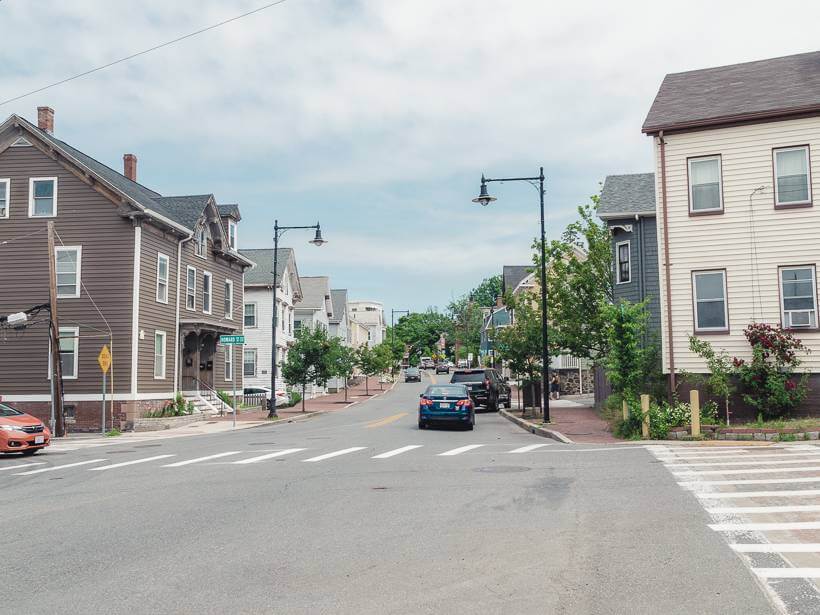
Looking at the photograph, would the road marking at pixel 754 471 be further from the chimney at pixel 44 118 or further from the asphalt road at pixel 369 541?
the chimney at pixel 44 118

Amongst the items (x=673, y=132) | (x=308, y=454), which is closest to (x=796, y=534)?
(x=308, y=454)

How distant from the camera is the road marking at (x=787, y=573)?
266 inches

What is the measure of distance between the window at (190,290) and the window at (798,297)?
80.4 feet

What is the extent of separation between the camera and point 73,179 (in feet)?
99.5

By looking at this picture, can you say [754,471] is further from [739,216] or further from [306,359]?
[306,359]

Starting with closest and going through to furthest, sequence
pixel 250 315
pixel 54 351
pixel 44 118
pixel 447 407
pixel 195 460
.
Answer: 1. pixel 195 460
2. pixel 54 351
3. pixel 447 407
4. pixel 44 118
5. pixel 250 315

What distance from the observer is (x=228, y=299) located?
41.2 metres

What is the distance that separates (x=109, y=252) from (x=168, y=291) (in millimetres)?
3690

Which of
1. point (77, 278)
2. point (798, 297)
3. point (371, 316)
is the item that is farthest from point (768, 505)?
point (371, 316)

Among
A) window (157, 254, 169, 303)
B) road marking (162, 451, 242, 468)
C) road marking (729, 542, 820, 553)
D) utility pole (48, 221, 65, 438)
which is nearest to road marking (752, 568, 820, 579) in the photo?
road marking (729, 542, 820, 553)

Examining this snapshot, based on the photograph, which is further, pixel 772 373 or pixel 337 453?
pixel 772 373

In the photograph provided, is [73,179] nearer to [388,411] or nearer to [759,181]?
[388,411]

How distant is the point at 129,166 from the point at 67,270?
10541mm

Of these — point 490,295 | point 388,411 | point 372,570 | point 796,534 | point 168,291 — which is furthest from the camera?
point 490,295
